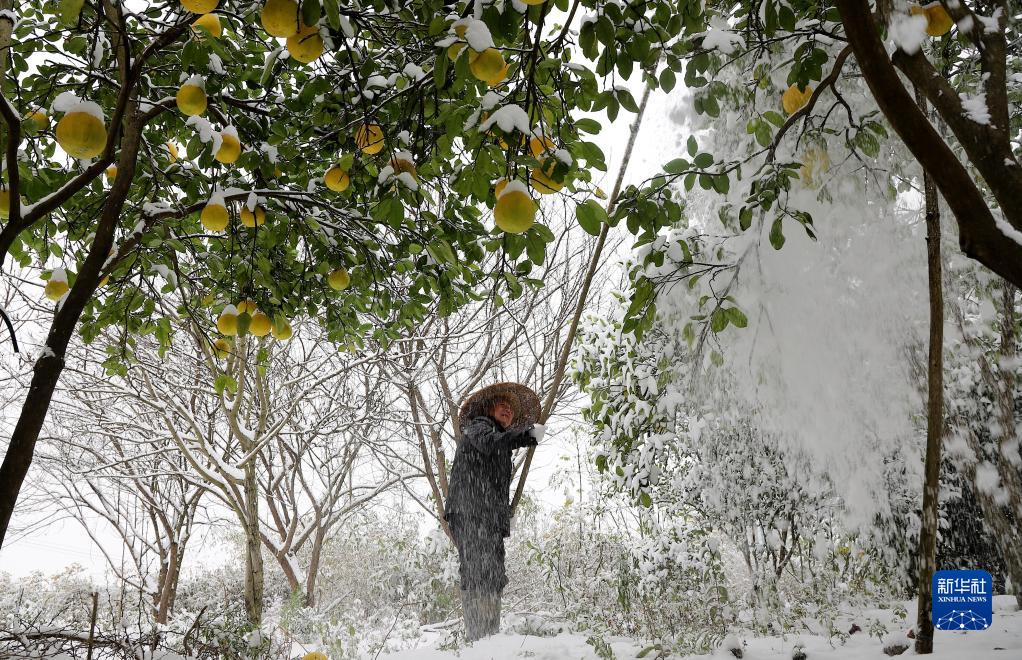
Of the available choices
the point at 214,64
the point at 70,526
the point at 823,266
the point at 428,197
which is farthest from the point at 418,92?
the point at 70,526

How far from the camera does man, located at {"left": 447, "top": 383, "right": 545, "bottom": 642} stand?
3.21m

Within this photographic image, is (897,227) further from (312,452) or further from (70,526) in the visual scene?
(70,526)

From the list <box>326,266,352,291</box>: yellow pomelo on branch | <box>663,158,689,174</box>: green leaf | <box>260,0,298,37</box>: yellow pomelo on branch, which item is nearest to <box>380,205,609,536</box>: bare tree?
<box>326,266,352,291</box>: yellow pomelo on branch

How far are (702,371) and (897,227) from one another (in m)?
0.92

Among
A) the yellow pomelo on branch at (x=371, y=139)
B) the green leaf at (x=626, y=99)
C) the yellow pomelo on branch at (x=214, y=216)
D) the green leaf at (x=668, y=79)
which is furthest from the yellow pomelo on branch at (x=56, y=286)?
the green leaf at (x=668, y=79)

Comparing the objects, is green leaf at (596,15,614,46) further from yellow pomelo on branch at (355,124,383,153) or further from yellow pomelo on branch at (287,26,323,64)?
yellow pomelo on branch at (355,124,383,153)

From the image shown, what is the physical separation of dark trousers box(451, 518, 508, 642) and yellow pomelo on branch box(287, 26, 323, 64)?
270cm

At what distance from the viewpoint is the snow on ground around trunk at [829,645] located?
1.78 metres

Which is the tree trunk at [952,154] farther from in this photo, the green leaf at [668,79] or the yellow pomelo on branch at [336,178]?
the yellow pomelo on branch at [336,178]

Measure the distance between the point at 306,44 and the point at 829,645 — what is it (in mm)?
2875

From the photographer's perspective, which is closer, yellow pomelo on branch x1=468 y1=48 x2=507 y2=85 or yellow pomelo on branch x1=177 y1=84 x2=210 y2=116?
yellow pomelo on branch x1=468 y1=48 x2=507 y2=85

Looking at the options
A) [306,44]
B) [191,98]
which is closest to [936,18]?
[306,44]

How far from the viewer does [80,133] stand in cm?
115

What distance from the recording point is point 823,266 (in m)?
2.19
